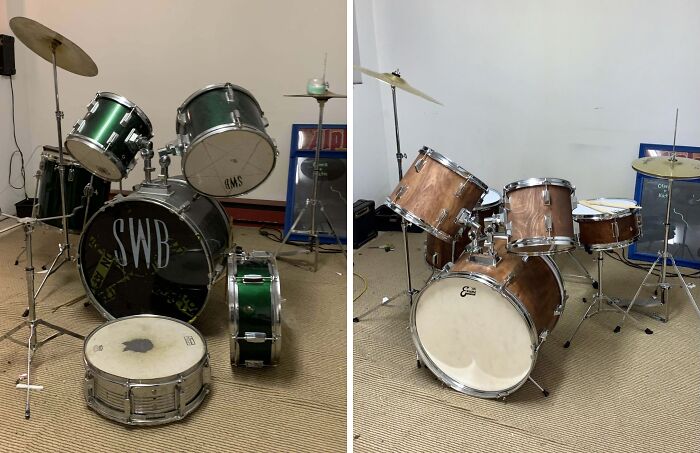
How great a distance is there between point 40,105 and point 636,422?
4190 mm

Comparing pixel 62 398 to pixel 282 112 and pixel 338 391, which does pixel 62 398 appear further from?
pixel 282 112

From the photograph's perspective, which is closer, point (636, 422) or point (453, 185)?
point (636, 422)

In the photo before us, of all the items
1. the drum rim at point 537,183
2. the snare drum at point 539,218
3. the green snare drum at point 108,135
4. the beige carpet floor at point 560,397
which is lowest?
the beige carpet floor at point 560,397

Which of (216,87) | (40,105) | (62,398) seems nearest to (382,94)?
(216,87)

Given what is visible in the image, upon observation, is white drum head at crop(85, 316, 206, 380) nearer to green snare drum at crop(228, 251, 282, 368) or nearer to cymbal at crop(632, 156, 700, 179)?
green snare drum at crop(228, 251, 282, 368)

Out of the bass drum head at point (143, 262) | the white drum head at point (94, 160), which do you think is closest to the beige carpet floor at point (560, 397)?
the bass drum head at point (143, 262)

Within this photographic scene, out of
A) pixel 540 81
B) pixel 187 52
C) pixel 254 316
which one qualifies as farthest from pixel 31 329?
pixel 540 81

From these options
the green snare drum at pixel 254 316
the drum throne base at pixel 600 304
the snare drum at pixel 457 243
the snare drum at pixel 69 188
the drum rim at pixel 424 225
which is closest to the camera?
the green snare drum at pixel 254 316

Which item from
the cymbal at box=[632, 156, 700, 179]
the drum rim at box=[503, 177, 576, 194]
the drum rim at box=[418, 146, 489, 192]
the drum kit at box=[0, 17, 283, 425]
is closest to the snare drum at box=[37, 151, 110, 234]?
the drum kit at box=[0, 17, 283, 425]

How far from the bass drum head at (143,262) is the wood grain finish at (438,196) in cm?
90

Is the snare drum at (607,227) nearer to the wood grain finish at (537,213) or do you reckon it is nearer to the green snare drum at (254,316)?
the wood grain finish at (537,213)

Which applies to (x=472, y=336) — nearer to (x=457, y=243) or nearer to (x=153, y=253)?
(x=457, y=243)

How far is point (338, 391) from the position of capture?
2271 millimetres

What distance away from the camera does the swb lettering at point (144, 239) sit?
8.02ft
